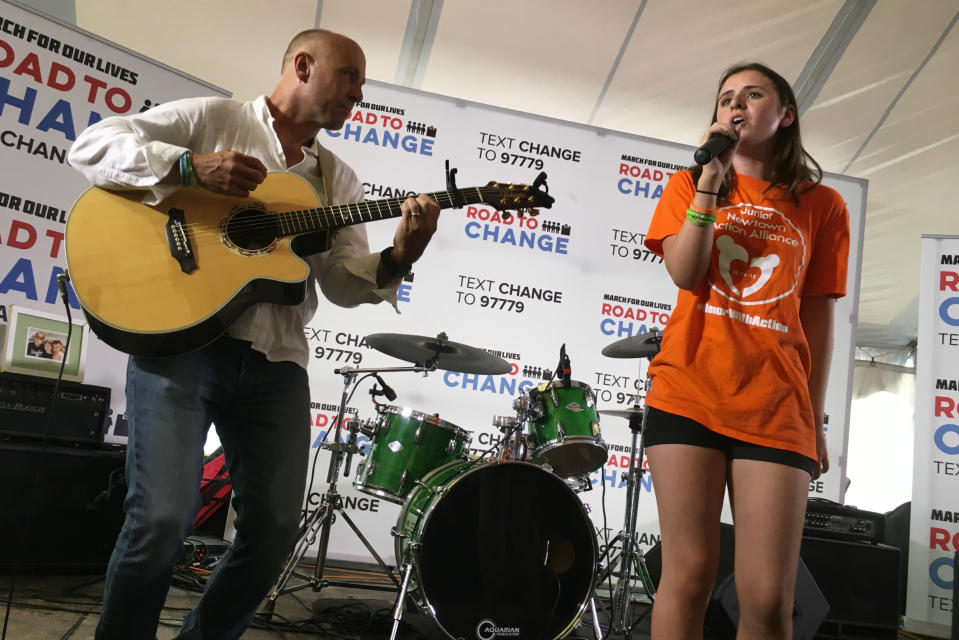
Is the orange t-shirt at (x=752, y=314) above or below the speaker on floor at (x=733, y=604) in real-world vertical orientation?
above

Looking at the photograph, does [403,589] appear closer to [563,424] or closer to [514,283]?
[563,424]

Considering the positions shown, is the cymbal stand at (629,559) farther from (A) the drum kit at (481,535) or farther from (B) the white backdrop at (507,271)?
(B) the white backdrop at (507,271)

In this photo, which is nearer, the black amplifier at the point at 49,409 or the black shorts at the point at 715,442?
the black shorts at the point at 715,442

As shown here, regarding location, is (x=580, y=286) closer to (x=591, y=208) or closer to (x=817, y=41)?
(x=591, y=208)

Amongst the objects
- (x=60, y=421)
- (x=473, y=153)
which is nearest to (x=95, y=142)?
(x=60, y=421)

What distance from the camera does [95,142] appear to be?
207 centimetres

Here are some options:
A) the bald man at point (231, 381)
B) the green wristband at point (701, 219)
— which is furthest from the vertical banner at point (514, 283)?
the green wristband at point (701, 219)


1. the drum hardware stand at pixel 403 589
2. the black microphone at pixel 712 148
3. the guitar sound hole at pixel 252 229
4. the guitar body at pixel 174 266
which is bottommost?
the drum hardware stand at pixel 403 589

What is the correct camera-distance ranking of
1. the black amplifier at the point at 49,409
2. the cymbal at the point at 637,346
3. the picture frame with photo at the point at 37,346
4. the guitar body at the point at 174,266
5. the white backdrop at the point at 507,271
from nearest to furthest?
the guitar body at the point at 174,266
the black amplifier at the point at 49,409
the picture frame with photo at the point at 37,346
the cymbal at the point at 637,346
the white backdrop at the point at 507,271

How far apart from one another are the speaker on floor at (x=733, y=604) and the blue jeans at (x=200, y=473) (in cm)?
237

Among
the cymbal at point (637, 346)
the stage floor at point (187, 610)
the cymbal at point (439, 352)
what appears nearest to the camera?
the stage floor at point (187, 610)

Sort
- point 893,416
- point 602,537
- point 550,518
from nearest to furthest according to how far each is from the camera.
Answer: point 550,518 < point 602,537 < point 893,416

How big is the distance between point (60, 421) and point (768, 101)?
3703 mm

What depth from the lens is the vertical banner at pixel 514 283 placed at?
5.30 metres
